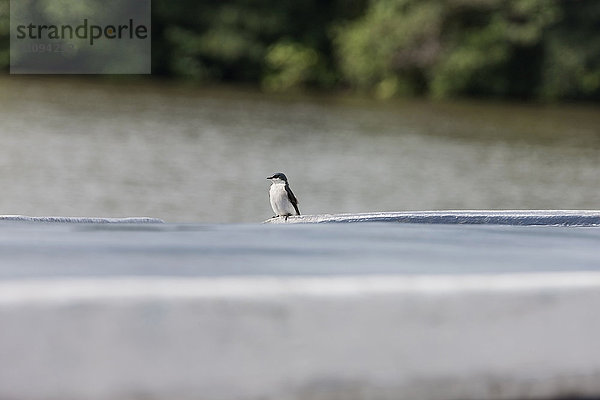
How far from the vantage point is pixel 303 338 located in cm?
164

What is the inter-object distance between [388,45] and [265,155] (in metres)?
19.1

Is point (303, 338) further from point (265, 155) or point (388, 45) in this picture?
point (388, 45)

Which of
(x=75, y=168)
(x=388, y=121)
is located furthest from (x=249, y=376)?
(x=388, y=121)

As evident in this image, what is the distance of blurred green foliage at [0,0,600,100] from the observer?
3966cm

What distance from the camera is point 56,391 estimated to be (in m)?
1.54

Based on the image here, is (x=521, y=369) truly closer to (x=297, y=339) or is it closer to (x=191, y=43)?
(x=297, y=339)

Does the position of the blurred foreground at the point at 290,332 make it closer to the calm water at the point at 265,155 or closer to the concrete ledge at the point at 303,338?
the concrete ledge at the point at 303,338

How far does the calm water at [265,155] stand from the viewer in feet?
58.4

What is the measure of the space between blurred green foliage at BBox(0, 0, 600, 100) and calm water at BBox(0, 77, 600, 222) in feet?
13.5
